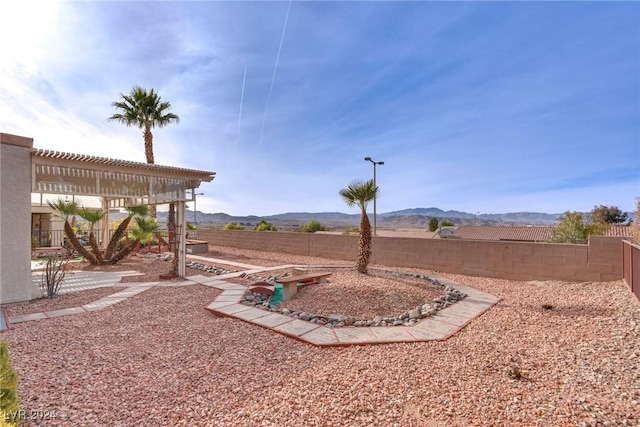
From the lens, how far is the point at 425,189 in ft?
85.3

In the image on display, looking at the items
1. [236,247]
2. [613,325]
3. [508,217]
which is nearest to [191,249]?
[236,247]

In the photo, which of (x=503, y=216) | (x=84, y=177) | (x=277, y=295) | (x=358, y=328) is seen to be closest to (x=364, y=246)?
(x=277, y=295)

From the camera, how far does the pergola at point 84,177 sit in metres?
5.75

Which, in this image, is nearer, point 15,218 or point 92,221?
point 15,218

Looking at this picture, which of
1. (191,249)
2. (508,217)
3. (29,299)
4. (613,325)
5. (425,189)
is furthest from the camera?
(508,217)

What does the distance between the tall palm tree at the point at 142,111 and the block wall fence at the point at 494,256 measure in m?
12.2

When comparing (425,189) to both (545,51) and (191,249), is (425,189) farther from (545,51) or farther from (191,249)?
(191,249)

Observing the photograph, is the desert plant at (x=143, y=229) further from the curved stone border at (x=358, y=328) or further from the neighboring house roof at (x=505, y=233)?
the neighboring house roof at (x=505, y=233)

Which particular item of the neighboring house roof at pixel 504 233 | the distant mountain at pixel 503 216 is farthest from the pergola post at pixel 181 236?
the distant mountain at pixel 503 216

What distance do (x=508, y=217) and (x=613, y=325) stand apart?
17567 cm

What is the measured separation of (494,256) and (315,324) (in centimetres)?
699

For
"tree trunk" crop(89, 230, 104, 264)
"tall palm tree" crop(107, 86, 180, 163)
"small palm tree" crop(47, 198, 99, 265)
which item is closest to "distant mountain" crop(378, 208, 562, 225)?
"tall palm tree" crop(107, 86, 180, 163)

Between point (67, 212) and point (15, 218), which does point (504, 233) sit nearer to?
point (67, 212)

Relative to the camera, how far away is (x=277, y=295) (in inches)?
255
